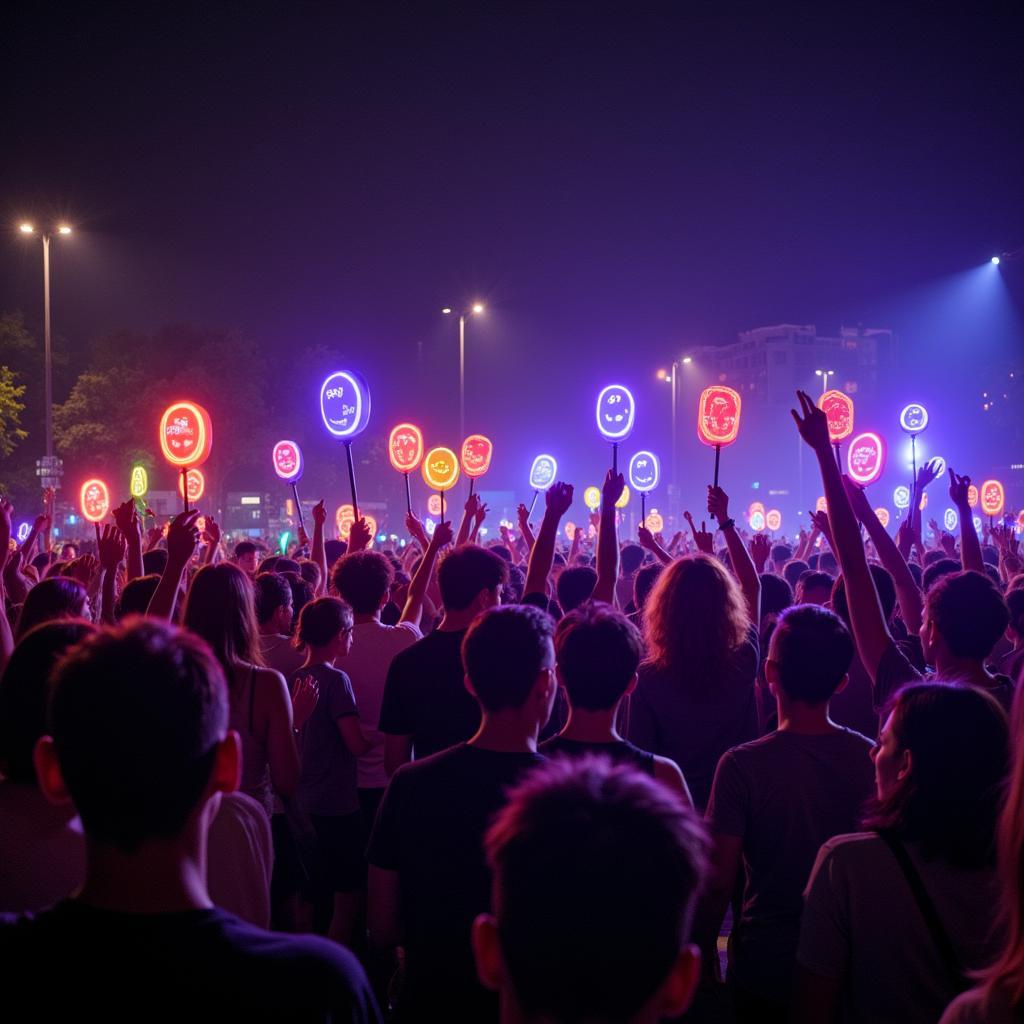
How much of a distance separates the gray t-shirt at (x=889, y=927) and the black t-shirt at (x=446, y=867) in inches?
36.3

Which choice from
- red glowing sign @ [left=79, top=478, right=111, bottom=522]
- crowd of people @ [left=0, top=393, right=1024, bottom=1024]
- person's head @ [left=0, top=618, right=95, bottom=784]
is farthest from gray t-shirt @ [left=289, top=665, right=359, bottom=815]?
red glowing sign @ [left=79, top=478, right=111, bottom=522]

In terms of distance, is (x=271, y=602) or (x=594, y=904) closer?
(x=594, y=904)

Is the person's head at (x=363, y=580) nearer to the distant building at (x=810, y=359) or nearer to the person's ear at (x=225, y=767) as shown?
the person's ear at (x=225, y=767)

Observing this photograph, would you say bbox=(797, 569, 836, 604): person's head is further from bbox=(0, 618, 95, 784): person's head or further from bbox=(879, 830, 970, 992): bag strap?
bbox=(0, 618, 95, 784): person's head

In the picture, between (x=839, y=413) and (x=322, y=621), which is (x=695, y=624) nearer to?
(x=322, y=621)

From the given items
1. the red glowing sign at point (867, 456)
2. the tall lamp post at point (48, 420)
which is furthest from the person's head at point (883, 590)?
the tall lamp post at point (48, 420)

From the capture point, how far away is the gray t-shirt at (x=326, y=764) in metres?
5.06

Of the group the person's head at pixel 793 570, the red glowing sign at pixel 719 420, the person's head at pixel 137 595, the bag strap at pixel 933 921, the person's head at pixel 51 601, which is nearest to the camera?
the bag strap at pixel 933 921

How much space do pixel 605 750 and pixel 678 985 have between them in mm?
1770

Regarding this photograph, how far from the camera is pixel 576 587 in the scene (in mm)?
6688

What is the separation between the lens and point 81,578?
26.2 feet

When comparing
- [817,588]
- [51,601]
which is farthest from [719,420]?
[51,601]

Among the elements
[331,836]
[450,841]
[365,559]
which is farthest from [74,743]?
[365,559]

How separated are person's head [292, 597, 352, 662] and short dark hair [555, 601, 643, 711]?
1.91m
